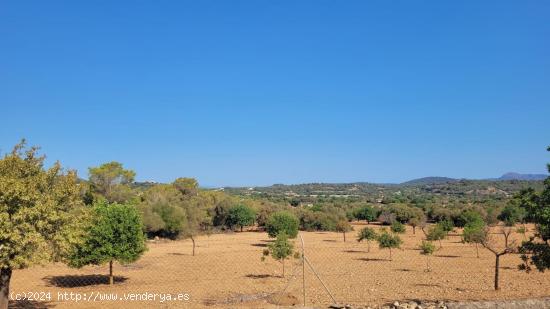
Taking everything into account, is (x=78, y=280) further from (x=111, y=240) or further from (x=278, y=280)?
(x=278, y=280)

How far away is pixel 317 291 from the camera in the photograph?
20391mm

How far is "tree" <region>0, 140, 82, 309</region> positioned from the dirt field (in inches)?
231

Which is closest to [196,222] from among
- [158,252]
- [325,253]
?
[158,252]

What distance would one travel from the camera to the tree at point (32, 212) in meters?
11.7

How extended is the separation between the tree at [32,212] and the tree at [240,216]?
194ft

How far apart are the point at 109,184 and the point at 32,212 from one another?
53.6 m

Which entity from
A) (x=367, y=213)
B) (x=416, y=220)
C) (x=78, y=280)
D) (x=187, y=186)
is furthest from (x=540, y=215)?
(x=187, y=186)

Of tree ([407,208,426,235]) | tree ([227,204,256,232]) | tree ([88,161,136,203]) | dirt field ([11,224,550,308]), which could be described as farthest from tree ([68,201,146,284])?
tree ([407,208,426,235])

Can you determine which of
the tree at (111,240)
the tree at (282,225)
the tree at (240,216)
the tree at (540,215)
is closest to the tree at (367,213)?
the tree at (240,216)

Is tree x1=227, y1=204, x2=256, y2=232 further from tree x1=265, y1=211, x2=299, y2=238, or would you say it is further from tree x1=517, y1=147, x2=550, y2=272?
tree x1=517, y1=147, x2=550, y2=272

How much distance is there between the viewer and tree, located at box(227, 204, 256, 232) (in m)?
72.2

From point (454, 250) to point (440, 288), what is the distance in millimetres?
22805

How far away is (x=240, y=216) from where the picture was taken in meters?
72.1

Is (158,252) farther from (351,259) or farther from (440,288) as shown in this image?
(440,288)
